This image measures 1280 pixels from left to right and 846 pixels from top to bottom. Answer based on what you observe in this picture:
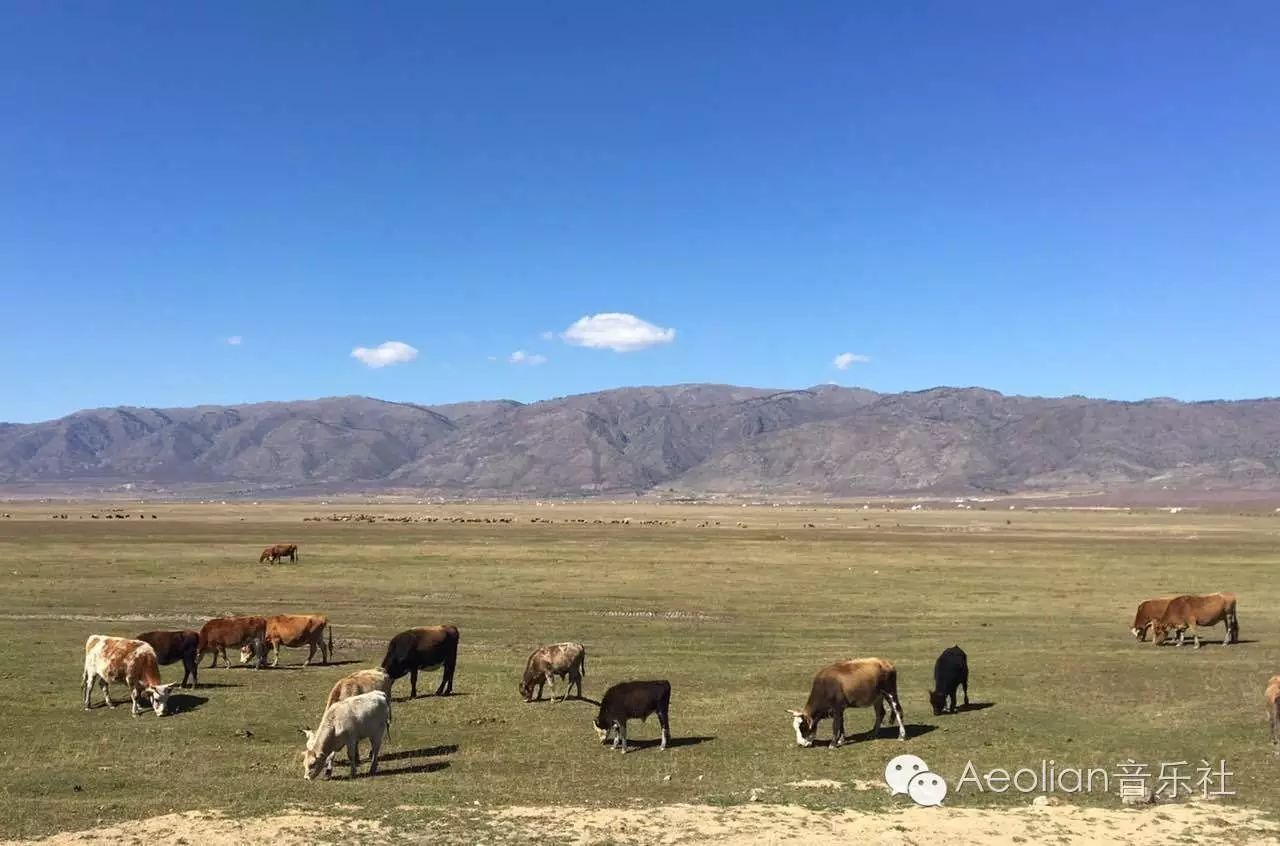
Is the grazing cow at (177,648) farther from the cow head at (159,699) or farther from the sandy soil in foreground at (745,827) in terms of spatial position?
the sandy soil in foreground at (745,827)

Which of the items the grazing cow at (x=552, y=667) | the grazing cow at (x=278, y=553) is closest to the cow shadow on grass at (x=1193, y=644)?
the grazing cow at (x=552, y=667)

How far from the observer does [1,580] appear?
44500mm

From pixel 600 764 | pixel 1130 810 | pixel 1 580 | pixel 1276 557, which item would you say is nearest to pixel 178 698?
pixel 600 764

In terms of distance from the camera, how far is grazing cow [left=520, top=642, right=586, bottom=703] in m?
21.2

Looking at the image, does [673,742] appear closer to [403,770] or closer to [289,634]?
[403,770]

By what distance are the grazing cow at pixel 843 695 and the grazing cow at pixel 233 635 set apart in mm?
14455

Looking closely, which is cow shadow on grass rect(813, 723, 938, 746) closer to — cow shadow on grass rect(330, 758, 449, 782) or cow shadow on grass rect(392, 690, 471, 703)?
cow shadow on grass rect(330, 758, 449, 782)

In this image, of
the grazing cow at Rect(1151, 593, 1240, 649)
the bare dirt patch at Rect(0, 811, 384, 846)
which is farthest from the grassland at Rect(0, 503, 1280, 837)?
the grazing cow at Rect(1151, 593, 1240, 649)

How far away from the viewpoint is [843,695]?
17469 millimetres

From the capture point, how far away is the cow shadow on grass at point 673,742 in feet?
57.5

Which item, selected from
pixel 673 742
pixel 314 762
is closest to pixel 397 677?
pixel 314 762

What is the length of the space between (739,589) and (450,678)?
2557 cm

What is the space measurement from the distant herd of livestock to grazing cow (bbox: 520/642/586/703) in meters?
0.02

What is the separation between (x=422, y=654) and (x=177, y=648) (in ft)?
18.7
